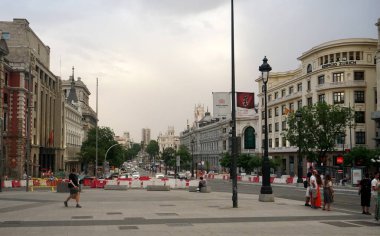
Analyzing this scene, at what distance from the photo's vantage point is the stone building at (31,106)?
6406 centimetres

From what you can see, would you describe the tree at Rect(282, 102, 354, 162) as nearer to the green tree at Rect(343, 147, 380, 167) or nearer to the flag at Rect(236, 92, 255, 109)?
the green tree at Rect(343, 147, 380, 167)

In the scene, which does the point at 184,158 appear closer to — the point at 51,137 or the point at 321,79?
the point at 51,137

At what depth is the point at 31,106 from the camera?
180 ft

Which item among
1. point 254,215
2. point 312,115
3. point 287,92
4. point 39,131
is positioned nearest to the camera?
point 254,215

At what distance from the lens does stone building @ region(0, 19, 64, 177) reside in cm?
6406

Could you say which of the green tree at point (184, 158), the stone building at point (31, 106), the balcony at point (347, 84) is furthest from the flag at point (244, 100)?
the green tree at point (184, 158)

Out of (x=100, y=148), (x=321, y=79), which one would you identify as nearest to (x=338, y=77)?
(x=321, y=79)

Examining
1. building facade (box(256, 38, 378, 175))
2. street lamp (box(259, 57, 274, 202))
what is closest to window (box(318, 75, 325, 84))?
building facade (box(256, 38, 378, 175))

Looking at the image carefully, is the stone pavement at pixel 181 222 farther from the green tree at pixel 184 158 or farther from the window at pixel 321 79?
the green tree at pixel 184 158

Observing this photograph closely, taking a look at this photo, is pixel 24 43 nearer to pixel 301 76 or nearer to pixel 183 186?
pixel 183 186

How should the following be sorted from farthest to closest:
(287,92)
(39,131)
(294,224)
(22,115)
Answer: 1. (287,92)
2. (39,131)
3. (22,115)
4. (294,224)

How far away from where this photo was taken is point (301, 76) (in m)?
85.3

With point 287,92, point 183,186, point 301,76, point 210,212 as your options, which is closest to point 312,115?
point 183,186

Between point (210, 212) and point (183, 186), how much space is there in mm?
28634
